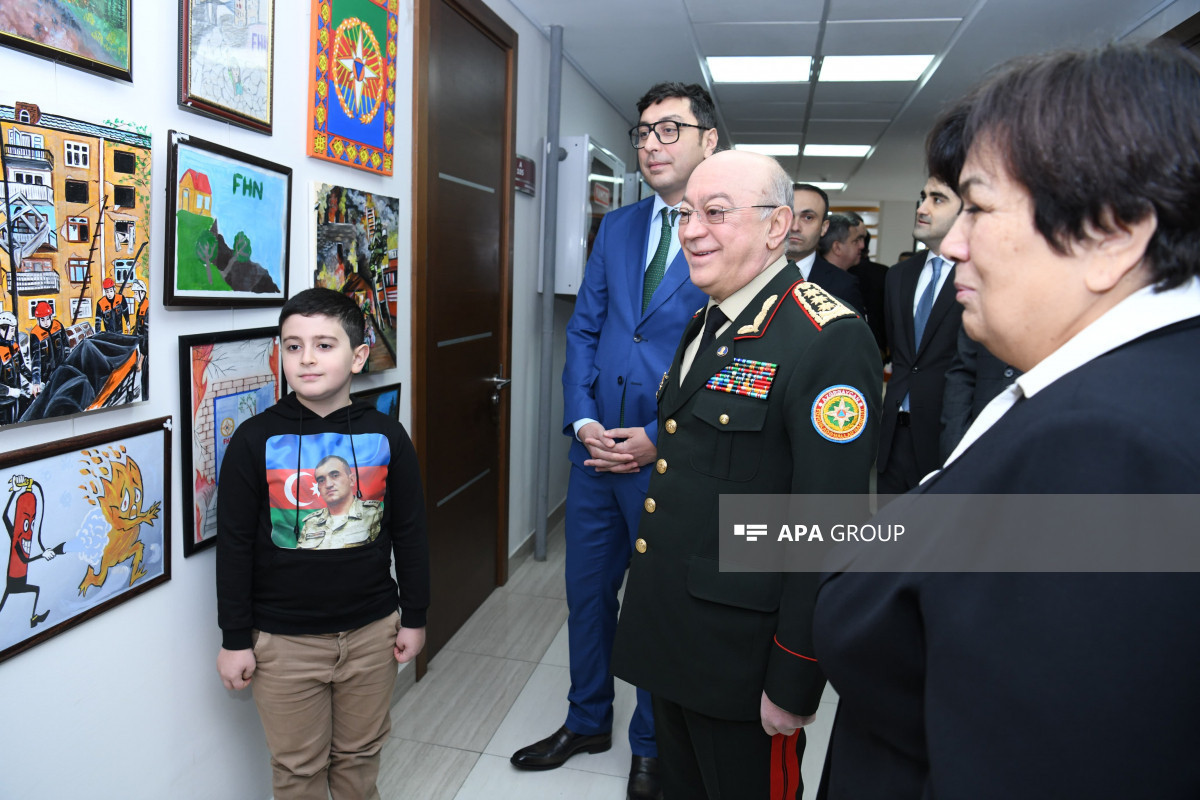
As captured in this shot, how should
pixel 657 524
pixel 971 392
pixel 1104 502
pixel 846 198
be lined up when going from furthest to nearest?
pixel 846 198, pixel 971 392, pixel 657 524, pixel 1104 502

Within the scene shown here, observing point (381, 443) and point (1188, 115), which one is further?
point (381, 443)

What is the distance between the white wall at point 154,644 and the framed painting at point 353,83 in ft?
0.12

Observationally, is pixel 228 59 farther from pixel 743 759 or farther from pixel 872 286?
pixel 872 286

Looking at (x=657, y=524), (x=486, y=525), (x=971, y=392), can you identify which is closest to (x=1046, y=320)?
(x=657, y=524)

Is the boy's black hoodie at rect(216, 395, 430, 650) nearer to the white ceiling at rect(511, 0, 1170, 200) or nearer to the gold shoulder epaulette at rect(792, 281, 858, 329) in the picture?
the gold shoulder epaulette at rect(792, 281, 858, 329)

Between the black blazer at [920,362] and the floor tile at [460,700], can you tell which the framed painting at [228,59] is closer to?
the floor tile at [460,700]

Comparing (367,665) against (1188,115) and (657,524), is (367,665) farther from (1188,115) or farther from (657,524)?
(1188,115)

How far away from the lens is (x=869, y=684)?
683mm

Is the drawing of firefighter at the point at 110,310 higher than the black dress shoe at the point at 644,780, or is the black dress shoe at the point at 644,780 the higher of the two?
the drawing of firefighter at the point at 110,310

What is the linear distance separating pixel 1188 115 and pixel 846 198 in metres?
10.6

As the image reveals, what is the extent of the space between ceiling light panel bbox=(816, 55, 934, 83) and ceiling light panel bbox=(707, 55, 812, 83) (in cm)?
13

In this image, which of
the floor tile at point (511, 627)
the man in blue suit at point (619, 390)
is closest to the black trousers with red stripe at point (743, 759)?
the man in blue suit at point (619, 390)

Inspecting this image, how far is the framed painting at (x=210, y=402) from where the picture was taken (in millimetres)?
1428

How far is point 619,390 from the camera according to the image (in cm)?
204
